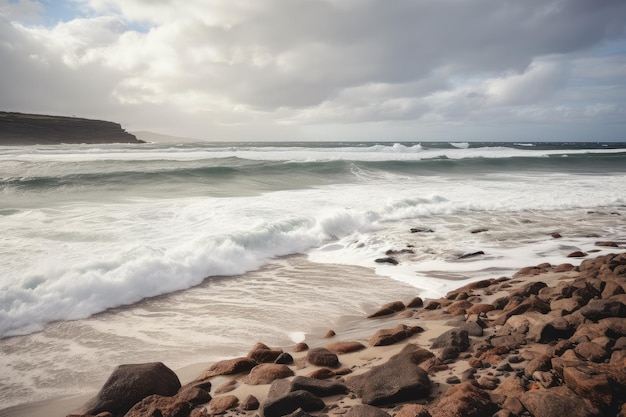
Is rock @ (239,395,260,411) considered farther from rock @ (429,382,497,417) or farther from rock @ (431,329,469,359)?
rock @ (431,329,469,359)

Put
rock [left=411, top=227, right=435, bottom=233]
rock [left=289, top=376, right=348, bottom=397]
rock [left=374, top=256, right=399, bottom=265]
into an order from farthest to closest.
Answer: rock [left=411, top=227, right=435, bottom=233] < rock [left=374, top=256, right=399, bottom=265] < rock [left=289, top=376, right=348, bottom=397]

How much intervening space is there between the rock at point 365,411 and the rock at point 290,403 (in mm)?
218

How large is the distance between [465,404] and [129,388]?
210 cm

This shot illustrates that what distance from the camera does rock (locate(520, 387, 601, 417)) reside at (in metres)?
1.76

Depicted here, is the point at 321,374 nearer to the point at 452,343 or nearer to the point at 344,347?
the point at 344,347

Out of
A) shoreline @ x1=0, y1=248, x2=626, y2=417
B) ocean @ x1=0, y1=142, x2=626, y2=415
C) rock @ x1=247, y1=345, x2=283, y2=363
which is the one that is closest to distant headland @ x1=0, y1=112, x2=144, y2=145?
ocean @ x1=0, y1=142, x2=626, y2=415

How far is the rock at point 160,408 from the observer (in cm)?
225

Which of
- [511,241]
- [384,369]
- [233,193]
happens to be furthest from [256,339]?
[233,193]

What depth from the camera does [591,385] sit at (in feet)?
6.02

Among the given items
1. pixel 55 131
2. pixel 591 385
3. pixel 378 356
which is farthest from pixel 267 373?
pixel 55 131

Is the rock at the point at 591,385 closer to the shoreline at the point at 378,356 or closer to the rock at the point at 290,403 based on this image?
the shoreline at the point at 378,356

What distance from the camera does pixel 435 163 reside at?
28172mm

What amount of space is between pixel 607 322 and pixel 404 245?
448cm

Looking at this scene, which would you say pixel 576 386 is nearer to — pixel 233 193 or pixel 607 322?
pixel 607 322
